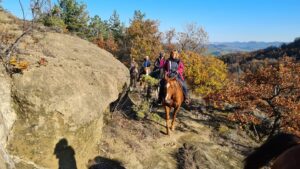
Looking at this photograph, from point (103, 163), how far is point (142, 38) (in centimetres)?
4813

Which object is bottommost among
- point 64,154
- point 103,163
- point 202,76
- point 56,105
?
point 103,163

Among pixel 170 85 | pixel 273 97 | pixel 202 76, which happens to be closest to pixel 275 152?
pixel 170 85

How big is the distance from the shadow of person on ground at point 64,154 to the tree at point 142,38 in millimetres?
39865

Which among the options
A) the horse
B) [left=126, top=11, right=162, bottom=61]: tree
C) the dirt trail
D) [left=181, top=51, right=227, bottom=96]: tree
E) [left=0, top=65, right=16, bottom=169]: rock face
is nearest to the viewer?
the horse

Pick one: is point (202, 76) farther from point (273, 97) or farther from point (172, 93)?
point (172, 93)

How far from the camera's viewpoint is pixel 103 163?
9.98 meters

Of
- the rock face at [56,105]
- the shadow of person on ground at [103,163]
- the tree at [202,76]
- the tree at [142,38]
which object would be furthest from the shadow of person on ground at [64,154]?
the tree at [142,38]

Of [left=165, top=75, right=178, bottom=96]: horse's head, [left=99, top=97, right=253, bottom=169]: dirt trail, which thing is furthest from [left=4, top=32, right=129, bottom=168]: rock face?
[left=165, top=75, right=178, bottom=96]: horse's head

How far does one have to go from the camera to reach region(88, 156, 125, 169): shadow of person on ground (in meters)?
9.72

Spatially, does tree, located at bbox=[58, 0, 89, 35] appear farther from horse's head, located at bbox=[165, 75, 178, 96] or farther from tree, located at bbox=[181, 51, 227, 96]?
horse's head, located at bbox=[165, 75, 178, 96]

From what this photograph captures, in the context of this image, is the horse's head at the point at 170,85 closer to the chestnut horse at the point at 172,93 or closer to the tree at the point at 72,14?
the chestnut horse at the point at 172,93

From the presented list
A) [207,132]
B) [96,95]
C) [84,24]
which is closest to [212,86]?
[207,132]

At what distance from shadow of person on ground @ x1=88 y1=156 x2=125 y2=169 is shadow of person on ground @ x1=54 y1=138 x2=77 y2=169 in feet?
2.75

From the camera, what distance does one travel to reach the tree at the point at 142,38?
51.0 metres
